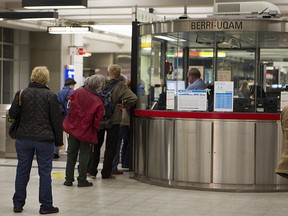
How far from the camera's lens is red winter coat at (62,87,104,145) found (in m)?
9.13

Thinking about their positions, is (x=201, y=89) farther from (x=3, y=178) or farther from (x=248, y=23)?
(x=3, y=178)

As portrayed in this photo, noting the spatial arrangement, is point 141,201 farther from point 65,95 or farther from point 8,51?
point 8,51

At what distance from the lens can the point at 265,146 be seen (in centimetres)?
920

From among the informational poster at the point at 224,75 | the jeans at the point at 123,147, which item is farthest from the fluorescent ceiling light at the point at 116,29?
the informational poster at the point at 224,75

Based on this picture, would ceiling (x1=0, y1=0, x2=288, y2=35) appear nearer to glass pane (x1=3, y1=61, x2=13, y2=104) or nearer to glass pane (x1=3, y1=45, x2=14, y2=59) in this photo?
glass pane (x1=3, y1=45, x2=14, y2=59)

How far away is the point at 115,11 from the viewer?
19.2 metres

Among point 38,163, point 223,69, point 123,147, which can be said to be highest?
point 223,69

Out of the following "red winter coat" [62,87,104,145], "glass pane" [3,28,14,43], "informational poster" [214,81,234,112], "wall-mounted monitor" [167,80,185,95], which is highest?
"glass pane" [3,28,14,43]

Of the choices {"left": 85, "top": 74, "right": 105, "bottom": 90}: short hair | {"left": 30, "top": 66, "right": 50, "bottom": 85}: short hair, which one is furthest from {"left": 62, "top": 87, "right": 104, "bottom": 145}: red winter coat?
{"left": 30, "top": 66, "right": 50, "bottom": 85}: short hair

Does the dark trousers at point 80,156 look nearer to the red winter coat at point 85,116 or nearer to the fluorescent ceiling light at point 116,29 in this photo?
the red winter coat at point 85,116

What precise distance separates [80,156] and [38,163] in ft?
6.70

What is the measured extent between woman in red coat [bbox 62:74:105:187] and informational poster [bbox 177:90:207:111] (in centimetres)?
114

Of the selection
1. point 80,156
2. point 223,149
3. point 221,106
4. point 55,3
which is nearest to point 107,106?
point 80,156

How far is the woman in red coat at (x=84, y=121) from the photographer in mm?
9141
